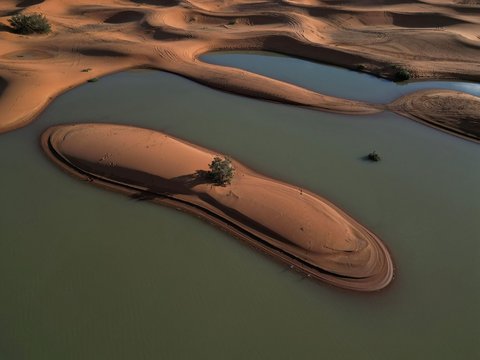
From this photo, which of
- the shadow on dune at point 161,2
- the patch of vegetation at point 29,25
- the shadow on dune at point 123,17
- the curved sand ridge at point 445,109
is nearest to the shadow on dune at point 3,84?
the patch of vegetation at point 29,25

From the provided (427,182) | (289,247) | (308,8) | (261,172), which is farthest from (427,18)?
(289,247)

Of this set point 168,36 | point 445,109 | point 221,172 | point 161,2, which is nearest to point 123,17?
point 161,2

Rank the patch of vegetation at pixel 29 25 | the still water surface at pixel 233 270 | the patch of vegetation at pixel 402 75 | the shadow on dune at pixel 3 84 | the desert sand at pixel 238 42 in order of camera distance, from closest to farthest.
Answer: the still water surface at pixel 233 270, the shadow on dune at pixel 3 84, the desert sand at pixel 238 42, the patch of vegetation at pixel 402 75, the patch of vegetation at pixel 29 25

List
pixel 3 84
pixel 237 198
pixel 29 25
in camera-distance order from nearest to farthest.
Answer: pixel 237 198 < pixel 3 84 < pixel 29 25

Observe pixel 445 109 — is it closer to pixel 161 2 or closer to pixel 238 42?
pixel 238 42

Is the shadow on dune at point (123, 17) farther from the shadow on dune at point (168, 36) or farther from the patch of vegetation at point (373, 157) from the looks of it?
the patch of vegetation at point (373, 157)

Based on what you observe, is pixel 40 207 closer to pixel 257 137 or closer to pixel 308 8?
pixel 257 137
